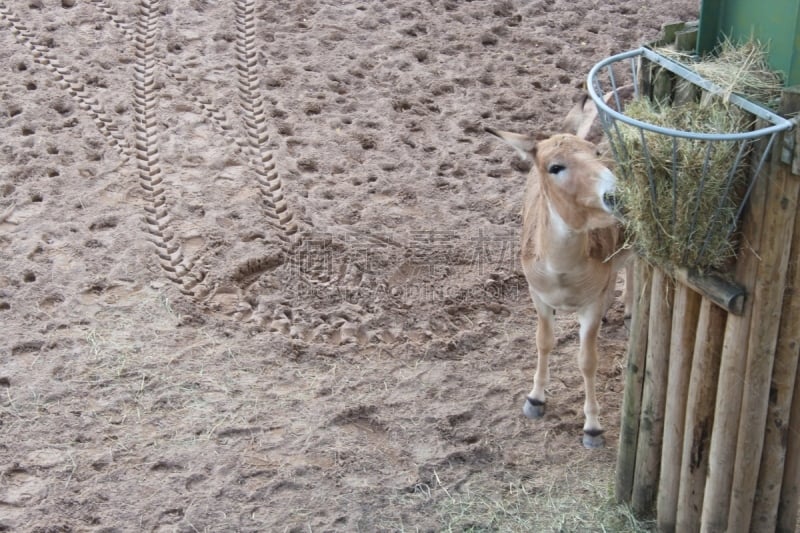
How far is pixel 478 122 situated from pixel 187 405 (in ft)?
12.6

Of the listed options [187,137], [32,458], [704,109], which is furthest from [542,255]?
[187,137]

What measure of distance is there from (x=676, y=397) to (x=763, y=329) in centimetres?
62

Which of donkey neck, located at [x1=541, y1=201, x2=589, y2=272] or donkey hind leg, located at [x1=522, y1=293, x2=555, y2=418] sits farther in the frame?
donkey hind leg, located at [x1=522, y1=293, x2=555, y2=418]

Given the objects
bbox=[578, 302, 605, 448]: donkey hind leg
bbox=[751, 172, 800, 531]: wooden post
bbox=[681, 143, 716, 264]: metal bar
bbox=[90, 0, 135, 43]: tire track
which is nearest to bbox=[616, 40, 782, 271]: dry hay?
bbox=[681, 143, 716, 264]: metal bar

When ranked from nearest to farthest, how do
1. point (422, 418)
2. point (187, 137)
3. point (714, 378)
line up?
point (714, 378), point (422, 418), point (187, 137)

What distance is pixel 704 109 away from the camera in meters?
3.66

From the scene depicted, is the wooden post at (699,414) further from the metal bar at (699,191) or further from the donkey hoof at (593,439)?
the donkey hoof at (593,439)

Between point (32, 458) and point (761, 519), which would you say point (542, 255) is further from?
point (32, 458)

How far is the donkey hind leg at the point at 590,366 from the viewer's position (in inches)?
209

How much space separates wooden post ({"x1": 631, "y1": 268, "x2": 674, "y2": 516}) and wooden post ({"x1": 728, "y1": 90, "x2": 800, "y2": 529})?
46cm

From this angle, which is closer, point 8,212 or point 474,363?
point 474,363

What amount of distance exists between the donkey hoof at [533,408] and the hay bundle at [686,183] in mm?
1904

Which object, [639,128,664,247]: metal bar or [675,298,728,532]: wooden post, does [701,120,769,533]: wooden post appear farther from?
[639,128,664,247]: metal bar

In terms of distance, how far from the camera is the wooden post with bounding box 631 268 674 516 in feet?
13.7
